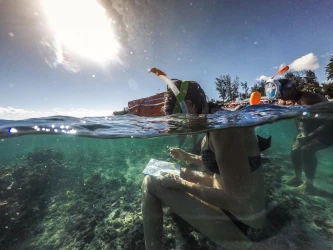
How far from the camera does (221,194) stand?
2455mm

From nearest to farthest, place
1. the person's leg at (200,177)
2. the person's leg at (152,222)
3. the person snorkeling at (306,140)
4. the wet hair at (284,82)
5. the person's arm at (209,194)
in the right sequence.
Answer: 1. the person's arm at (209,194)
2. the person's leg at (152,222)
3. the person's leg at (200,177)
4. the wet hair at (284,82)
5. the person snorkeling at (306,140)

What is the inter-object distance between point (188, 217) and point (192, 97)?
1963 mm

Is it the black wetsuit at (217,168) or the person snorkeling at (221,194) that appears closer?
the person snorkeling at (221,194)

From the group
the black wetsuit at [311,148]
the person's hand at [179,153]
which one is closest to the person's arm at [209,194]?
the person's hand at [179,153]

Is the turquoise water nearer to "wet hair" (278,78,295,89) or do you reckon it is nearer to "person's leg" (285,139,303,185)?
"person's leg" (285,139,303,185)

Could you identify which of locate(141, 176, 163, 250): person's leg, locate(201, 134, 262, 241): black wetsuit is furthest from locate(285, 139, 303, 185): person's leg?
locate(141, 176, 163, 250): person's leg

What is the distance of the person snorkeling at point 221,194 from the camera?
2250mm

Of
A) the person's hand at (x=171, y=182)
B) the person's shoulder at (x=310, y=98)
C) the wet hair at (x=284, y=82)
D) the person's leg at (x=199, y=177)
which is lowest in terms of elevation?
the person's leg at (x=199, y=177)

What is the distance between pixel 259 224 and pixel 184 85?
2636 millimetres

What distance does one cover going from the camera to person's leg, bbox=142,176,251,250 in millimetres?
2562

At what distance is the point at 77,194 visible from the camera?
20.9ft

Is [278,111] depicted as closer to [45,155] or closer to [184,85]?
[184,85]

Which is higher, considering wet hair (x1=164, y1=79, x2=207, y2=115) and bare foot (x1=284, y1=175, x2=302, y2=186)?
wet hair (x1=164, y1=79, x2=207, y2=115)

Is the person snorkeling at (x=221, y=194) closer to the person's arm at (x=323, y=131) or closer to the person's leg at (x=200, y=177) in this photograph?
the person's leg at (x=200, y=177)
